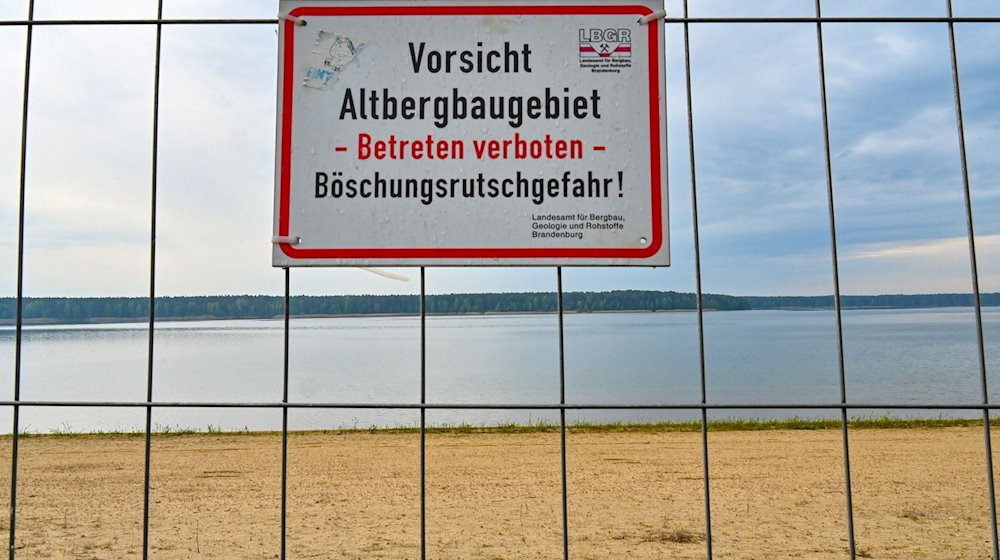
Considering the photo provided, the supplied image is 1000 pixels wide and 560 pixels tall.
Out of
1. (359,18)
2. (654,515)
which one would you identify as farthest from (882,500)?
(359,18)

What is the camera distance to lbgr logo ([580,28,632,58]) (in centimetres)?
309

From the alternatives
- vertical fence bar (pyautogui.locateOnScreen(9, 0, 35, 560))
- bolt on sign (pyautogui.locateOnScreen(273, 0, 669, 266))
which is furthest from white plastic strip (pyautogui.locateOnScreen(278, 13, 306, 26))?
vertical fence bar (pyautogui.locateOnScreen(9, 0, 35, 560))

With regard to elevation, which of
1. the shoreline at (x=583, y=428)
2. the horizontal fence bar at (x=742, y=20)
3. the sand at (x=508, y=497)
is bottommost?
the sand at (x=508, y=497)

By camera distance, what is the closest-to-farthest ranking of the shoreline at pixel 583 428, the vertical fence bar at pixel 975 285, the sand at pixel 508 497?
1. the vertical fence bar at pixel 975 285
2. the sand at pixel 508 497
3. the shoreline at pixel 583 428

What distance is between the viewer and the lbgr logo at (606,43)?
3.09 m

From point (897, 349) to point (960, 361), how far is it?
46.2 feet

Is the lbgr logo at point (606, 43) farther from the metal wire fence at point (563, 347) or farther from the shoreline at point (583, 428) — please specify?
the shoreline at point (583, 428)

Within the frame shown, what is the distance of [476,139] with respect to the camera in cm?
302

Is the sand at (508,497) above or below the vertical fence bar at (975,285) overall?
below

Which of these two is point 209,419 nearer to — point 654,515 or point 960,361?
point 654,515

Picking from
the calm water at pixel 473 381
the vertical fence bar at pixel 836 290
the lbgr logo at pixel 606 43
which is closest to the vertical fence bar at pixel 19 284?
the lbgr logo at pixel 606 43

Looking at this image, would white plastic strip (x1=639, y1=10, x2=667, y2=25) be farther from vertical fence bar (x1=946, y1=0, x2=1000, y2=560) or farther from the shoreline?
the shoreline

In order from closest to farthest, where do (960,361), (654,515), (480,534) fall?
(480,534) → (654,515) → (960,361)

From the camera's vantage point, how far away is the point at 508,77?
3061 millimetres
